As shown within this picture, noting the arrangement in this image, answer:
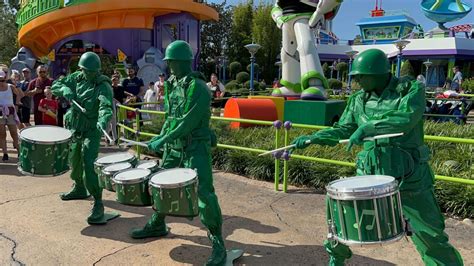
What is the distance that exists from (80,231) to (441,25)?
126 ft

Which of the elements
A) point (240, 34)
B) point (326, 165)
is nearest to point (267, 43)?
point (240, 34)

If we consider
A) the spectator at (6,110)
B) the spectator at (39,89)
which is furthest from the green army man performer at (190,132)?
the spectator at (39,89)

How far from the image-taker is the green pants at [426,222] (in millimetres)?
2846

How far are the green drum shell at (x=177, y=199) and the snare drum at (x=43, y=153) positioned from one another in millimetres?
1540

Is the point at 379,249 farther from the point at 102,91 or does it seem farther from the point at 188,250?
the point at 102,91

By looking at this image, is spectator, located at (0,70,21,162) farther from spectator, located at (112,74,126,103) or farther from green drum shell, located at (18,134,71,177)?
green drum shell, located at (18,134,71,177)

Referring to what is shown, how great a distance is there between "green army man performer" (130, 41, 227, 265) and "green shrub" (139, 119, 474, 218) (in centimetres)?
300

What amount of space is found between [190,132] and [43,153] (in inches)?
66.6

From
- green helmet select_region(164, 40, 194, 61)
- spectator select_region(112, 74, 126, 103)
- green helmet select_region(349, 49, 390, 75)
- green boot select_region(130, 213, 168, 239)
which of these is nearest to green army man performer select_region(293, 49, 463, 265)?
green helmet select_region(349, 49, 390, 75)

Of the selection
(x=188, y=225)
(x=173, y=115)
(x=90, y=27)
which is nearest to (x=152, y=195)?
(x=173, y=115)

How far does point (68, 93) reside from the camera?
4.91 meters

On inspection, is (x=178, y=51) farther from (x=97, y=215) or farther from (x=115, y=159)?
(x=97, y=215)

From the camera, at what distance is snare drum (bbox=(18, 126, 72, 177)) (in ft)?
14.3

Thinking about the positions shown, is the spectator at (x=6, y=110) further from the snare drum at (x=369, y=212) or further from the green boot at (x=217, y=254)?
the snare drum at (x=369, y=212)
